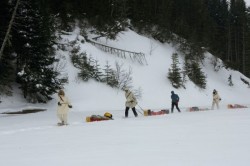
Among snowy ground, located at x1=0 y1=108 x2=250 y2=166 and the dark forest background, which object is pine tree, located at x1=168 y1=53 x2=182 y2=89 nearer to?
the dark forest background

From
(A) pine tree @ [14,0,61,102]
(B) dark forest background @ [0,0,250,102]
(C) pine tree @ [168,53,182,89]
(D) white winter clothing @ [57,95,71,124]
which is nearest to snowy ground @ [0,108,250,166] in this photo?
(D) white winter clothing @ [57,95,71,124]

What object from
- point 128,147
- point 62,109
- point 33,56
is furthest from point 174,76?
point 128,147

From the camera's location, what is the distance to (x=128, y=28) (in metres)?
43.0

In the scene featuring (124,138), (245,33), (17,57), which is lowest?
(124,138)

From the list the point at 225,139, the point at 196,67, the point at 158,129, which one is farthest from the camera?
the point at 196,67

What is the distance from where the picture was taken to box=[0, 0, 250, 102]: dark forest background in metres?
26.1

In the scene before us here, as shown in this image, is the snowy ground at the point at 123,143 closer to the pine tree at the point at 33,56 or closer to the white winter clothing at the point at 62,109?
the white winter clothing at the point at 62,109

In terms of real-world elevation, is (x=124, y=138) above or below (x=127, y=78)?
below

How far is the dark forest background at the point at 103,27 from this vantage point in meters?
26.1

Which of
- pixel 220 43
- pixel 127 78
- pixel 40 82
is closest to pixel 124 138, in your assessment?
pixel 40 82

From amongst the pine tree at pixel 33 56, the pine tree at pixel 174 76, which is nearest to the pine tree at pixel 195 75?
the pine tree at pixel 174 76

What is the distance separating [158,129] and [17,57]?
628 inches

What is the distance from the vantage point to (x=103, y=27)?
3956cm

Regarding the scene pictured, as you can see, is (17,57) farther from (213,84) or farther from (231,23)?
(231,23)
